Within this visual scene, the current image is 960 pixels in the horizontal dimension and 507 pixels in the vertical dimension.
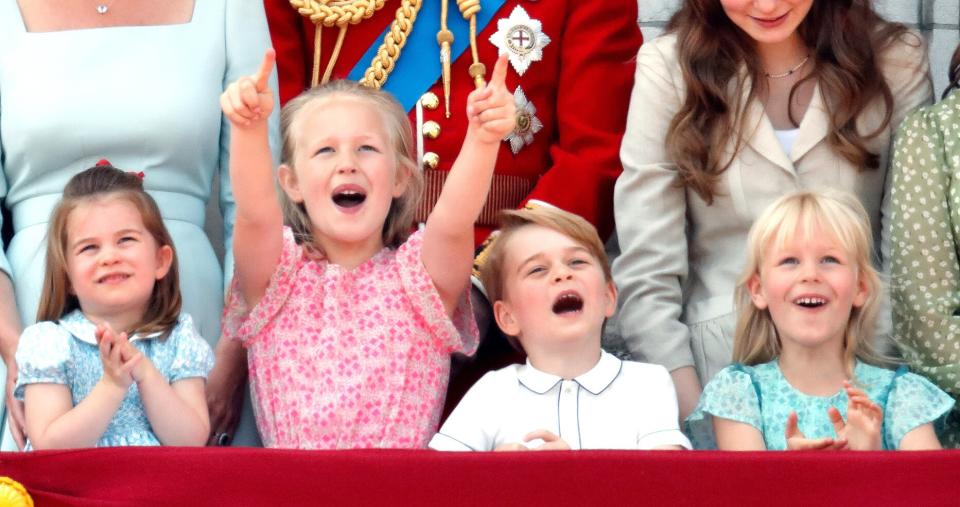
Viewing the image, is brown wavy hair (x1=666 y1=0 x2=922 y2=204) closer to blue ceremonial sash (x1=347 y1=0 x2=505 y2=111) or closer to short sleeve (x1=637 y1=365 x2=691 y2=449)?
blue ceremonial sash (x1=347 y1=0 x2=505 y2=111)

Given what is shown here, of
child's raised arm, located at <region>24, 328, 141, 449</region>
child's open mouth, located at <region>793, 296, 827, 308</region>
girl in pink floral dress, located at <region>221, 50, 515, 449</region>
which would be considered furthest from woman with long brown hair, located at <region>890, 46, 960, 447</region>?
child's raised arm, located at <region>24, 328, 141, 449</region>

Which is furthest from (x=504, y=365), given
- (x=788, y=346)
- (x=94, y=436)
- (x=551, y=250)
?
(x=94, y=436)

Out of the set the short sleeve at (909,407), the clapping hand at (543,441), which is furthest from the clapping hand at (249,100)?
the short sleeve at (909,407)

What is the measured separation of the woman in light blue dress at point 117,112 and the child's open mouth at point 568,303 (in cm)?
67

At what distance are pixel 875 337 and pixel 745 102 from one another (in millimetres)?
501

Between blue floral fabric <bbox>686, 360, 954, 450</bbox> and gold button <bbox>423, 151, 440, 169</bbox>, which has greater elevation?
gold button <bbox>423, 151, 440, 169</bbox>

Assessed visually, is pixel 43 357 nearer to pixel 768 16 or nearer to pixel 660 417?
pixel 660 417

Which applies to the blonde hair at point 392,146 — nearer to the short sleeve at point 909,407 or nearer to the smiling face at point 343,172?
the smiling face at point 343,172

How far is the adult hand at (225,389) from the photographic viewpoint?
303 cm

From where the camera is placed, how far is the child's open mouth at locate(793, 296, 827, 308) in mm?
2789

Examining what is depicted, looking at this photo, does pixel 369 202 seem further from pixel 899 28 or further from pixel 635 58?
pixel 899 28

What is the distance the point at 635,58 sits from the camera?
343 cm

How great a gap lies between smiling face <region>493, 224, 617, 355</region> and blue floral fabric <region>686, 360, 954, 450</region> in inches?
9.1

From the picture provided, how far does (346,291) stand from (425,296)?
0.46 feet
